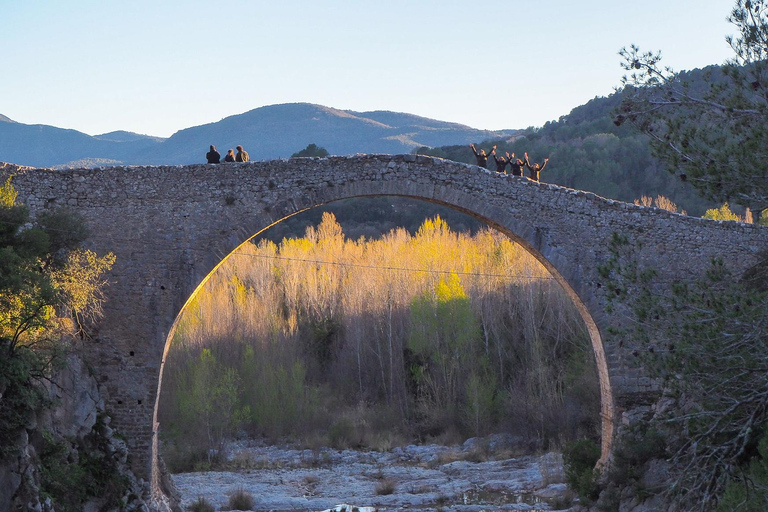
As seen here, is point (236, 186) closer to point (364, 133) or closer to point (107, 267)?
point (107, 267)

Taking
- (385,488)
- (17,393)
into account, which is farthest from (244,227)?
(385,488)

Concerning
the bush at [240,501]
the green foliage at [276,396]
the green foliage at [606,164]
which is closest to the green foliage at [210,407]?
the green foliage at [276,396]

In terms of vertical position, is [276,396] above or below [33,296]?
below

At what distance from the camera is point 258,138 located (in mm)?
67812

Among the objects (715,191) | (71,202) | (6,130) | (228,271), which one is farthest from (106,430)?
(6,130)

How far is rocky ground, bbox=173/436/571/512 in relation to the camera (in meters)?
16.3

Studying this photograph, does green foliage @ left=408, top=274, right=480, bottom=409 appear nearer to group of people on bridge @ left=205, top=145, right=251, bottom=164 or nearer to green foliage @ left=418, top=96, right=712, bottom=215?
green foliage @ left=418, top=96, right=712, bottom=215

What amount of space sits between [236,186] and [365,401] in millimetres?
14665

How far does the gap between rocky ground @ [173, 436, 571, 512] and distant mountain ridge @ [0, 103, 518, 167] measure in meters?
38.4

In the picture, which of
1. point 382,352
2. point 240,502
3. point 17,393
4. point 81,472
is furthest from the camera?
point 382,352

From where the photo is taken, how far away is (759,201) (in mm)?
7590

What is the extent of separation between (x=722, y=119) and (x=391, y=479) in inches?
509

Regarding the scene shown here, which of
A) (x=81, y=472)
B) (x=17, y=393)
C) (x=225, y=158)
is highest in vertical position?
(x=225, y=158)

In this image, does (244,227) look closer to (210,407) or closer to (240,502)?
(240,502)
